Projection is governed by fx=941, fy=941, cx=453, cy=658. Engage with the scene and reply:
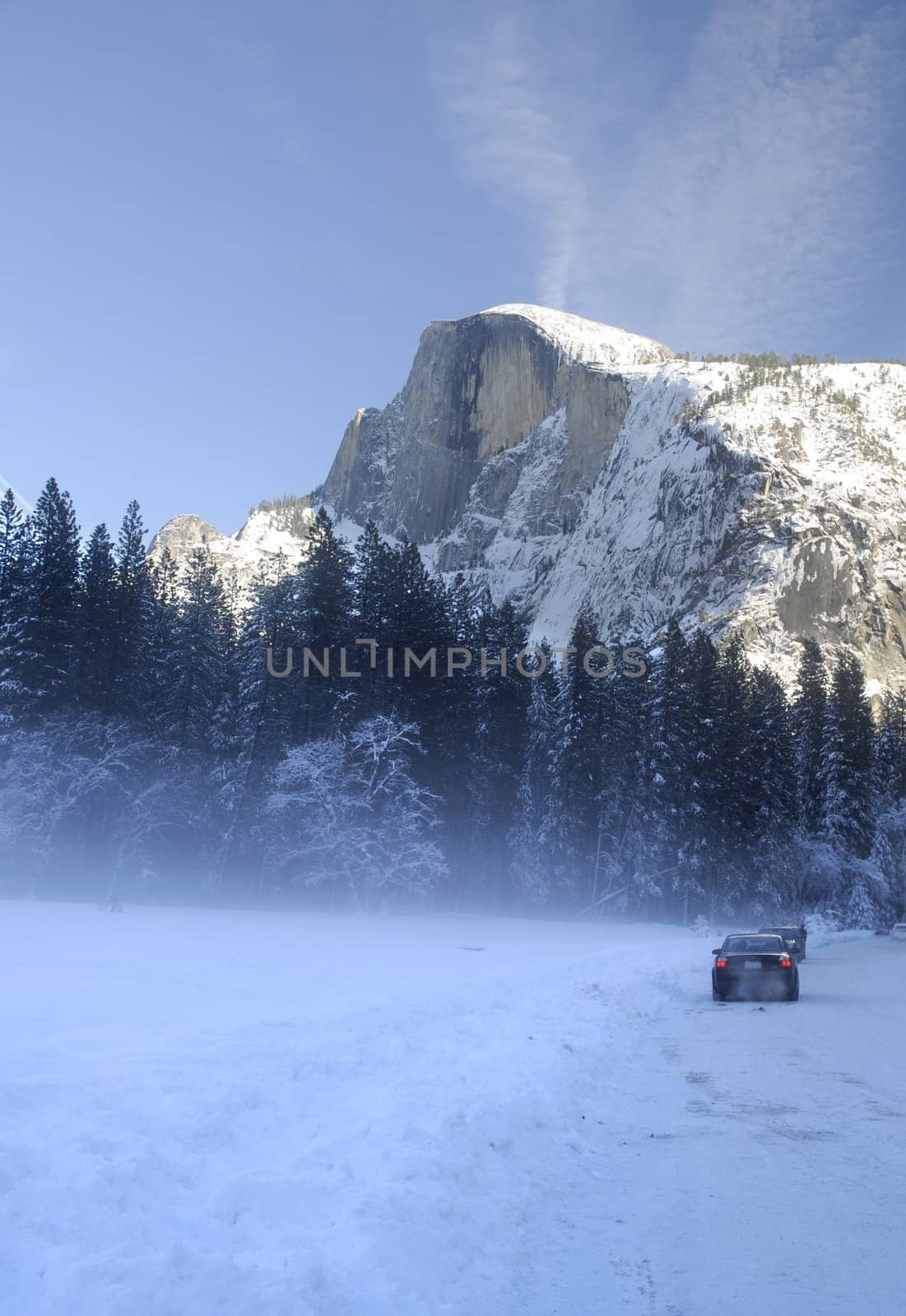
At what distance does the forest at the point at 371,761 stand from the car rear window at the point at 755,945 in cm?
2104

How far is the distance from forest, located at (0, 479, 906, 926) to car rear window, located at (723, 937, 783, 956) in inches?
828

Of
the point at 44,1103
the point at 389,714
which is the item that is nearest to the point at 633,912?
the point at 389,714

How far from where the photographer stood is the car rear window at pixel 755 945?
19188 millimetres

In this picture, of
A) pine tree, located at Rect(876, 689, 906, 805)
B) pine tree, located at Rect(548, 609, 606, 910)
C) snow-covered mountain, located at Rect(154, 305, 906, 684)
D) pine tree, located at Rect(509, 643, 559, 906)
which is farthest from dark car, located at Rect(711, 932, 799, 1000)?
snow-covered mountain, located at Rect(154, 305, 906, 684)

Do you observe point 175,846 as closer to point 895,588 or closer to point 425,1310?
point 425,1310

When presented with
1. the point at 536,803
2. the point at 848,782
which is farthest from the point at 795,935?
the point at 848,782

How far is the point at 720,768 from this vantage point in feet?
173

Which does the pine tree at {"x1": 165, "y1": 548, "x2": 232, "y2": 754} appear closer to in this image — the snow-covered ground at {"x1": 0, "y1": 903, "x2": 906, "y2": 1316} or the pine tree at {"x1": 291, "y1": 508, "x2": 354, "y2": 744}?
the pine tree at {"x1": 291, "y1": 508, "x2": 354, "y2": 744}

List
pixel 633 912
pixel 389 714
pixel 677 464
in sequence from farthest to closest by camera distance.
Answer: pixel 677 464, pixel 633 912, pixel 389 714

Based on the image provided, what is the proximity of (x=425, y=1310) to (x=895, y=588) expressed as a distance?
147059 mm

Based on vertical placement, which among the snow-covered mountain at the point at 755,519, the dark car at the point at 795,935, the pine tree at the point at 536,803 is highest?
the snow-covered mountain at the point at 755,519

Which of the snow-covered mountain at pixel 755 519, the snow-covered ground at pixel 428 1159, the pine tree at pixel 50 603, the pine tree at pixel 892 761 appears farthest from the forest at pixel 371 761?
the snow-covered mountain at pixel 755 519

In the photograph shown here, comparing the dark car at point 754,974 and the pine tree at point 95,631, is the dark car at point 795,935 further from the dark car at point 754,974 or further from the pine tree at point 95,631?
the pine tree at point 95,631

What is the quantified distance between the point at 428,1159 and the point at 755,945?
1492cm
